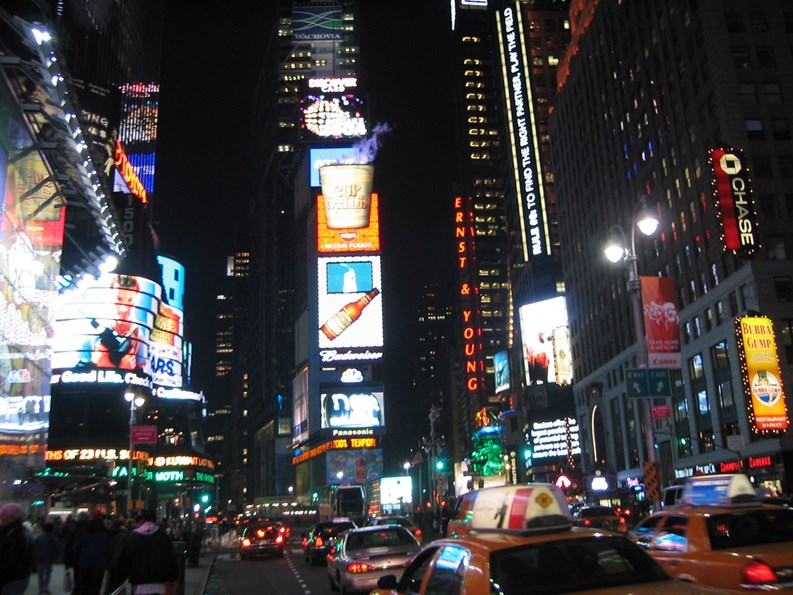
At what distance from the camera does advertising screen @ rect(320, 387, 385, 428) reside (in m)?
108

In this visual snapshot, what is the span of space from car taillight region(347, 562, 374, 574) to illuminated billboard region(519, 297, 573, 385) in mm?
84021

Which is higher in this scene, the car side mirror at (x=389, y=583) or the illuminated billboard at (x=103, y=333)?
the illuminated billboard at (x=103, y=333)

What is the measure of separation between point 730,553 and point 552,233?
116 meters

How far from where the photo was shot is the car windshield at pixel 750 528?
32.0ft

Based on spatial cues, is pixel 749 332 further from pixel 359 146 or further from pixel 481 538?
pixel 359 146

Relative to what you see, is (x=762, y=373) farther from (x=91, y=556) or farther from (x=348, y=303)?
(x=348, y=303)

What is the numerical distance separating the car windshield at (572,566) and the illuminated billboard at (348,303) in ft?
326

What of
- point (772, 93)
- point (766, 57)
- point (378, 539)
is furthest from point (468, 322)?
point (378, 539)

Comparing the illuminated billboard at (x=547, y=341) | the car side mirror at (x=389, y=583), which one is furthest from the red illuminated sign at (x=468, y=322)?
the car side mirror at (x=389, y=583)

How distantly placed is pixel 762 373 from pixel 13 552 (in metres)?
44.4

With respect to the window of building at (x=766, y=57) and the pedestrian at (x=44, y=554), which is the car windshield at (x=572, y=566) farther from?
the window of building at (x=766, y=57)

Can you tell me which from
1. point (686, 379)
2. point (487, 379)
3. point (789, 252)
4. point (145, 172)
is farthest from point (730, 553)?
point (487, 379)

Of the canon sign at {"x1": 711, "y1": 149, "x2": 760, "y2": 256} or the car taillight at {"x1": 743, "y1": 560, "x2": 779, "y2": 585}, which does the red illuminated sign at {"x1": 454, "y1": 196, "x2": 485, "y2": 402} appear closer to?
the canon sign at {"x1": 711, "y1": 149, "x2": 760, "y2": 256}

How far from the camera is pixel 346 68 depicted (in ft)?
576
